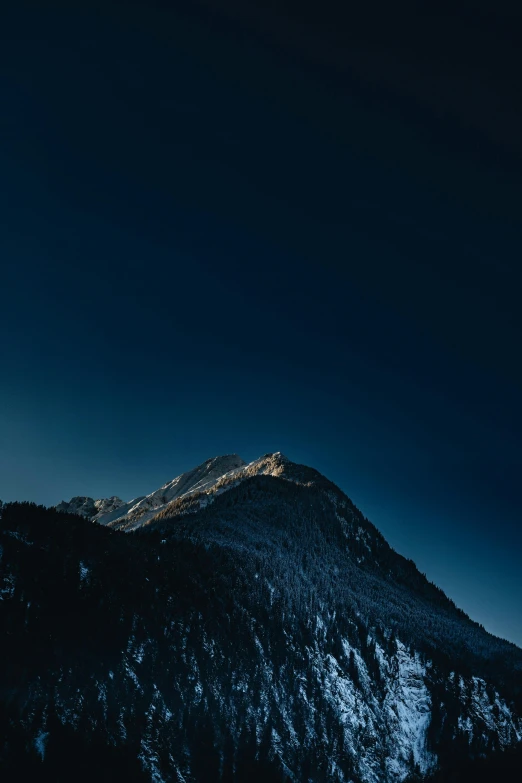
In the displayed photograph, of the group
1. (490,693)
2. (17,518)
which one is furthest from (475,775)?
(17,518)

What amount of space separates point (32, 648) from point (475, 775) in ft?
480

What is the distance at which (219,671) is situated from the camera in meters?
119

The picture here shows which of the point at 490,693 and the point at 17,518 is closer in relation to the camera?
the point at 17,518

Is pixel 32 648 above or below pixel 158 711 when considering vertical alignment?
above

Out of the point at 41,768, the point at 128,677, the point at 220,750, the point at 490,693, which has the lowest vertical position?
the point at 490,693

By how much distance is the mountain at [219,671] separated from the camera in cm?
8356

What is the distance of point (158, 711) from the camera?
97125mm

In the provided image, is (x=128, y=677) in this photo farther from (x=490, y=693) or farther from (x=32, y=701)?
(x=490, y=693)

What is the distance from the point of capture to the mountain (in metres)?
83.6

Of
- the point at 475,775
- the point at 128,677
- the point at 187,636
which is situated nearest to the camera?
the point at 128,677

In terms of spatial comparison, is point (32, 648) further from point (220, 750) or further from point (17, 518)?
point (220, 750)

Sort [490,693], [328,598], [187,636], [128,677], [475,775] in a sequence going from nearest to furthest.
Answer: [128,677], [187,636], [475,775], [490,693], [328,598]

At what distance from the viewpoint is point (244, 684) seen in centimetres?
12244

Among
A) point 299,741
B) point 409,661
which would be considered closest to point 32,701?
point 299,741
